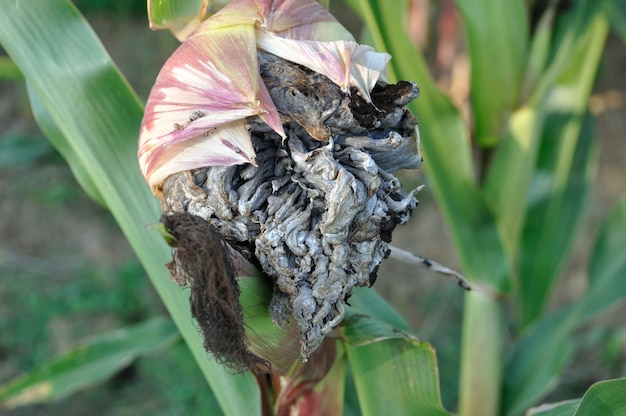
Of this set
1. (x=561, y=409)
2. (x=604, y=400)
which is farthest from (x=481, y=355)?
(x=604, y=400)

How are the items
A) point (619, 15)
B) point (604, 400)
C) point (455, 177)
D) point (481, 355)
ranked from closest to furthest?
1. point (604, 400)
2. point (455, 177)
3. point (481, 355)
4. point (619, 15)

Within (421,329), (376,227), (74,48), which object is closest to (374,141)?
(376,227)

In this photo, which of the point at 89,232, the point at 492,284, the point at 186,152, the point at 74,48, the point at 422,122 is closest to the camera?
the point at 186,152

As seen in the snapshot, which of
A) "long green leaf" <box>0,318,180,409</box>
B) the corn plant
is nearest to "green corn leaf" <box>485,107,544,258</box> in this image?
the corn plant

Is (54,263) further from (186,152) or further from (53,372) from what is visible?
(186,152)

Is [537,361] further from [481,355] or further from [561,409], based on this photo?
[561,409]

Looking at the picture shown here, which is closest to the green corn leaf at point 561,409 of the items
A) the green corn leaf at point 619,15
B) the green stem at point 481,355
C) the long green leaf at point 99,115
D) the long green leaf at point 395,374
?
the long green leaf at point 395,374

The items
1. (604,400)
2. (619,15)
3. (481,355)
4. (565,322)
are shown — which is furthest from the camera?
(619,15)

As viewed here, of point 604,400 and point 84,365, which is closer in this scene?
point 604,400
